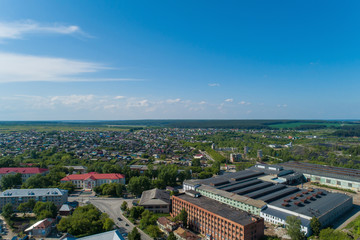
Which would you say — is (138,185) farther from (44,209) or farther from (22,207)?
(22,207)

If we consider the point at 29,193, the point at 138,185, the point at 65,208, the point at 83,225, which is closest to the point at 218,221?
the point at 83,225

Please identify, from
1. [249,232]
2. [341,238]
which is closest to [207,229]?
[249,232]

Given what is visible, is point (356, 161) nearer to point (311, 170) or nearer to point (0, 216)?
point (311, 170)

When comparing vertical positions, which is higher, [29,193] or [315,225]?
[29,193]

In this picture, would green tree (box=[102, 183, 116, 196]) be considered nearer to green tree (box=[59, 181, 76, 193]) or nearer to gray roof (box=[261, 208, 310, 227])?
green tree (box=[59, 181, 76, 193])

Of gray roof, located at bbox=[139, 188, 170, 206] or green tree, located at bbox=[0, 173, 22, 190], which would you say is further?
green tree, located at bbox=[0, 173, 22, 190]

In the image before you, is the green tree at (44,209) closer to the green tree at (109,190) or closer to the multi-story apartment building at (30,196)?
the multi-story apartment building at (30,196)

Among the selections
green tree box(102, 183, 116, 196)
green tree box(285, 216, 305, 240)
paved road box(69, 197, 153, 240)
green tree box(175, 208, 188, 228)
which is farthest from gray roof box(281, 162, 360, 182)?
green tree box(102, 183, 116, 196)
